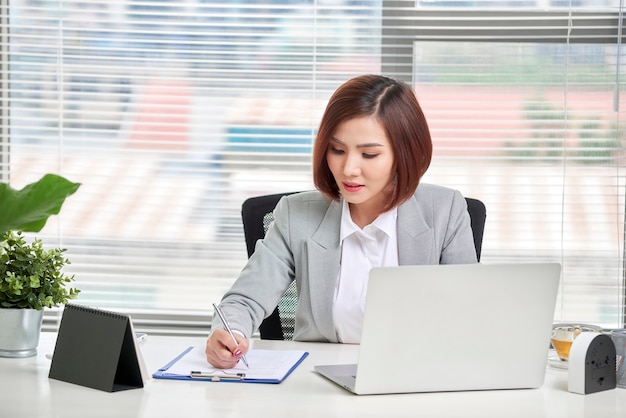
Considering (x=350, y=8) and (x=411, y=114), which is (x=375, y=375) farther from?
(x=350, y=8)

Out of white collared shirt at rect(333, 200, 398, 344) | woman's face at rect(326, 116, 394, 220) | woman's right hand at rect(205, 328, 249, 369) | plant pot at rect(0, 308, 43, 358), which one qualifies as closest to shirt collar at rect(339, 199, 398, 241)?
white collared shirt at rect(333, 200, 398, 344)

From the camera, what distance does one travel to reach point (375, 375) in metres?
1.56

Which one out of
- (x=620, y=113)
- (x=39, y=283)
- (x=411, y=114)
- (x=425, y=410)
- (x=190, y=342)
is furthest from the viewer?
(x=620, y=113)

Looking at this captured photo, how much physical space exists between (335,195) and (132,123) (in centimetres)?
131

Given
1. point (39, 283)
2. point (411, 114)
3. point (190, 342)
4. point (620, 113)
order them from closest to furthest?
point (39, 283) < point (190, 342) < point (411, 114) < point (620, 113)

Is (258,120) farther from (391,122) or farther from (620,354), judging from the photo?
(620,354)

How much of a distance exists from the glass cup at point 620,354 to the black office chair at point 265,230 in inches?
24.8

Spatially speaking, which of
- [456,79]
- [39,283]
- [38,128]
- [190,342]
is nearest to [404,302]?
[190,342]

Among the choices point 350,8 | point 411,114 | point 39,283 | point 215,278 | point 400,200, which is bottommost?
point 215,278

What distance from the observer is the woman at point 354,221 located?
81.4 inches

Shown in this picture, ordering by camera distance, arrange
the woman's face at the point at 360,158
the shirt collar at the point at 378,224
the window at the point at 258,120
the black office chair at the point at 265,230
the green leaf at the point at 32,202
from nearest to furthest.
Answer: the green leaf at the point at 32,202 < the woman's face at the point at 360,158 < the shirt collar at the point at 378,224 < the black office chair at the point at 265,230 < the window at the point at 258,120

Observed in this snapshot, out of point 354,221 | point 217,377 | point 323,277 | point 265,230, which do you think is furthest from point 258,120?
point 217,377

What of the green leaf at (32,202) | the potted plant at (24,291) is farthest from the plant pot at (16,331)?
the green leaf at (32,202)

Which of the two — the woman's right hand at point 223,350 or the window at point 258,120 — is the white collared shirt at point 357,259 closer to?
the woman's right hand at point 223,350
